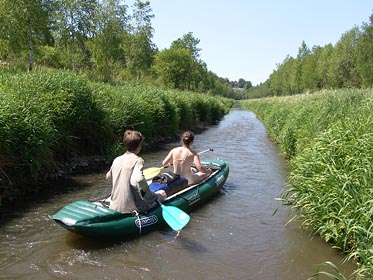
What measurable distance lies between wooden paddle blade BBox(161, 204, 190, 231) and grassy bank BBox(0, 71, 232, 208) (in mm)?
2855

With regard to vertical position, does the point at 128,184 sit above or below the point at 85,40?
below

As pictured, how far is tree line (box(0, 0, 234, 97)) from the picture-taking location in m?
17.0

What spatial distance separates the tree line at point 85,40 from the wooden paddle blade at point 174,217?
28.7 feet

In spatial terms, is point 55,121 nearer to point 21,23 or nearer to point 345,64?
point 21,23

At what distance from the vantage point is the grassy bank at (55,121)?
6.41 meters

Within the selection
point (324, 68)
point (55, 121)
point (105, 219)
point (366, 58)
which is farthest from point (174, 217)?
point (324, 68)

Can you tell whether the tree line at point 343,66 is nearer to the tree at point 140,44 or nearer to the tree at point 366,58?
the tree at point 366,58

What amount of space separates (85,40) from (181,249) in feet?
70.2

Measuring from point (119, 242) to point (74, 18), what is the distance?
20030mm

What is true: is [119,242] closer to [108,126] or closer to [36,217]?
[36,217]

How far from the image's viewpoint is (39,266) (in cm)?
429

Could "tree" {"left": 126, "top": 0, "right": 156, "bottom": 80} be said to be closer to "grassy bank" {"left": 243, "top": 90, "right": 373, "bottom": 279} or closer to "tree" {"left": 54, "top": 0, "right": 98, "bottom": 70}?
"tree" {"left": 54, "top": 0, "right": 98, "bottom": 70}

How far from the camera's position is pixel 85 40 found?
77.2ft

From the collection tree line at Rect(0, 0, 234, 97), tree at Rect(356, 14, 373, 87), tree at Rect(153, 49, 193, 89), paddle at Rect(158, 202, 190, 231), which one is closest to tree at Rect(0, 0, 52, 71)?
tree line at Rect(0, 0, 234, 97)
